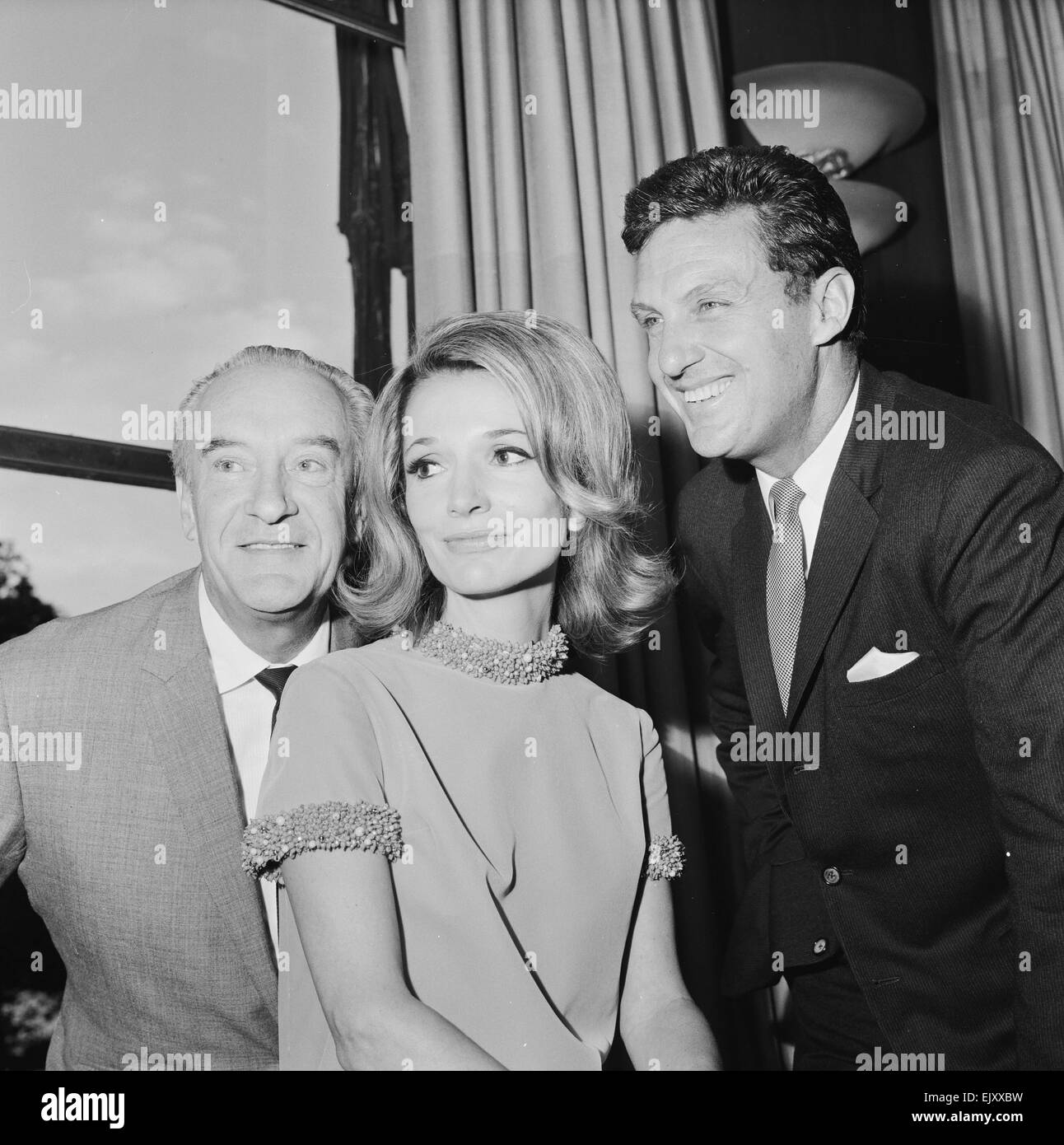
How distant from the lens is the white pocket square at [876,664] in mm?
1766

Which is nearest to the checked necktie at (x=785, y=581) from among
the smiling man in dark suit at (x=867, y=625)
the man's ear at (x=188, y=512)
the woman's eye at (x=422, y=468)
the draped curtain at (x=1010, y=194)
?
the smiling man in dark suit at (x=867, y=625)

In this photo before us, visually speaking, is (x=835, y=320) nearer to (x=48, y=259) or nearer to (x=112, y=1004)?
(x=48, y=259)

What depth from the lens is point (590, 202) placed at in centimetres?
239

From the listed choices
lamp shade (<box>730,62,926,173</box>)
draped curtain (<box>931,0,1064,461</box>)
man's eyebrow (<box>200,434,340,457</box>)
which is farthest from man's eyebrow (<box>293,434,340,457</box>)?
draped curtain (<box>931,0,1064,461</box>)

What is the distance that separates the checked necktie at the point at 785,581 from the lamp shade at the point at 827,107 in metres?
1.23

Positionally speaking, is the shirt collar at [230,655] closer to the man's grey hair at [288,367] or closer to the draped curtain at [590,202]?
the man's grey hair at [288,367]

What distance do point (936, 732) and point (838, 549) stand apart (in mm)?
307

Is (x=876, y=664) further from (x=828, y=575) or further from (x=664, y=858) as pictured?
(x=664, y=858)

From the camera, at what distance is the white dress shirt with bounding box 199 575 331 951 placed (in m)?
1.66

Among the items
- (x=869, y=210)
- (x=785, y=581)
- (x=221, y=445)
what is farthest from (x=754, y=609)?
(x=869, y=210)

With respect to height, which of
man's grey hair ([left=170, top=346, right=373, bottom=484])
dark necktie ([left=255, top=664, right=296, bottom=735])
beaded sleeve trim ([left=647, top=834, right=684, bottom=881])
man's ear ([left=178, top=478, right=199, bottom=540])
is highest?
man's grey hair ([left=170, top=346, right=373, bottom=484])

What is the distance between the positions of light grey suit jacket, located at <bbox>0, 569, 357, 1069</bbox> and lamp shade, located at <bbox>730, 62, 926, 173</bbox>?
181cm

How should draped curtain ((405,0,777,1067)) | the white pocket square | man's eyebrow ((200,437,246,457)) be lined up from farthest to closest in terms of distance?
draped curtain ((405,0,777,1067)) → the white pocket square → man's eyebrow ((200,437,246,457))

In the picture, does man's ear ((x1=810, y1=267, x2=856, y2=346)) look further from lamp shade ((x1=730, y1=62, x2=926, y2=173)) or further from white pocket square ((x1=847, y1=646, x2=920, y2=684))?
lamp shade ((x1=730, y1=62, x2=926, y2=173))
